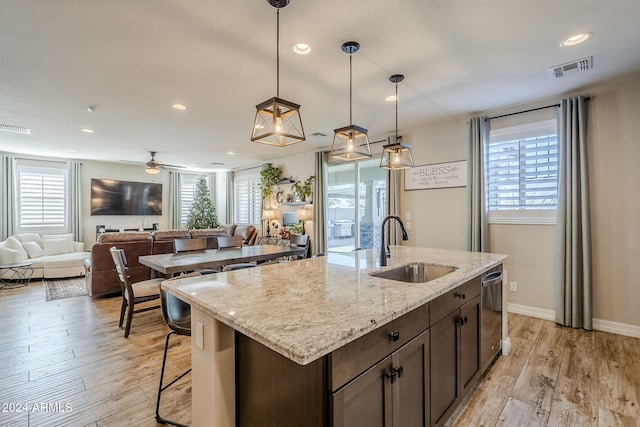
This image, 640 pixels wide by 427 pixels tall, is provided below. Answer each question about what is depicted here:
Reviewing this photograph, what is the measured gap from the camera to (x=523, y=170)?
3869 millimetres

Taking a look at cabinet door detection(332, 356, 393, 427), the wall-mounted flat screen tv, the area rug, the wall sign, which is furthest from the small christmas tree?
cabinet door detection(332, 356, 393, 427)

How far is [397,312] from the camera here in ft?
4.05

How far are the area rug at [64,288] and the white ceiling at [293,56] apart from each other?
2.77 metres

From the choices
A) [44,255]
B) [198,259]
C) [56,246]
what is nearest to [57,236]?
[56,246]

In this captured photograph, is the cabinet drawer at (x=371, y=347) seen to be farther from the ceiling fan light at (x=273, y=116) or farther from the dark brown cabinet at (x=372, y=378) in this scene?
the ceiling fan light at (x=273, y=116)

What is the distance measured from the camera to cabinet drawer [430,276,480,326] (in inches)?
64.1

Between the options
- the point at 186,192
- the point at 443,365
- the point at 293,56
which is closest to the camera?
the point at 443,365

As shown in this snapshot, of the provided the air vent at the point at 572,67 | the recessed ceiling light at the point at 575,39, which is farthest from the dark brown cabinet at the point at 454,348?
the air vent at the point at 572,67

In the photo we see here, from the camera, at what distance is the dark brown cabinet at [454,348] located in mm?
1628

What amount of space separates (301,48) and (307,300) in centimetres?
216

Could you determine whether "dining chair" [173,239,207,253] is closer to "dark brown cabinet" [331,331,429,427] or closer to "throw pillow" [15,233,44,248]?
"dark brown cabinet" [331,331,429,427]

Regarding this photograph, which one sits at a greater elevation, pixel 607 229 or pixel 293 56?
pixel 293 56

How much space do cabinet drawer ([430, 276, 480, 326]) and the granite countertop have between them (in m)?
0.09

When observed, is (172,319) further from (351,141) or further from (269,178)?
(269,178)
